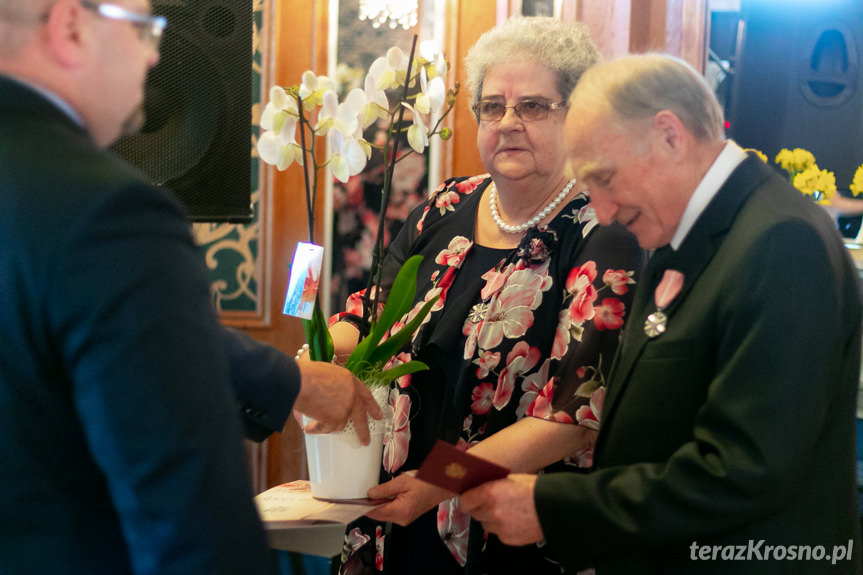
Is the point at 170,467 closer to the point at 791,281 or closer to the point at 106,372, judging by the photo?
the point at 106,372

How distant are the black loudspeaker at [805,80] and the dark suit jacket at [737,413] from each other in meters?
1.88

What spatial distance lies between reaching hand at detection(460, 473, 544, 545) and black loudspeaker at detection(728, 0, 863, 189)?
2085 millimetres

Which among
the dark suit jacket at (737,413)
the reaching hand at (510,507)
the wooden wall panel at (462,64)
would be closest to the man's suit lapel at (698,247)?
the dark suit jacket at (737,413)

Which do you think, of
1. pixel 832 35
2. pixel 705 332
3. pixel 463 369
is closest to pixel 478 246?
pixel 463 369

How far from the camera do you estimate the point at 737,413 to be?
3.11 feet

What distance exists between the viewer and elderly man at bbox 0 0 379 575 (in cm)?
63

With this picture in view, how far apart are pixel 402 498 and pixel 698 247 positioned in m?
0.65

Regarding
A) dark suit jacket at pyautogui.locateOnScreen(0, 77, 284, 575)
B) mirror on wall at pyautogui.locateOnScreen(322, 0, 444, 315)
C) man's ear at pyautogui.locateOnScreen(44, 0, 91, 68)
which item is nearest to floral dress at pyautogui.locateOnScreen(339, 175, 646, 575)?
dark suit jacket at pyautogui.locateOnScreen(0, 77, 284, 575)

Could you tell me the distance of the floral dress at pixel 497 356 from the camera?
4.35ft

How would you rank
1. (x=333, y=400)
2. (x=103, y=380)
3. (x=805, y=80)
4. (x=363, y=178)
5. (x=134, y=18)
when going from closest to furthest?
→ (x=103, y=380) → (x=134, y=18) → (x=333, y=400) → (x=805, y=80) → (x=363, y=178)

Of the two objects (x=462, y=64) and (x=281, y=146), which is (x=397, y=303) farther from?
(x=462, y=64)

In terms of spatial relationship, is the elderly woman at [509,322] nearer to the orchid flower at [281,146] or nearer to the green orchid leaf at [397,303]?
the green orchid leaf at [397,303]

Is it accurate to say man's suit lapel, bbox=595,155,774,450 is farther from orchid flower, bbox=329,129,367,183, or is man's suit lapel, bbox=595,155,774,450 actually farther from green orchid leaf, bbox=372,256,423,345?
orchid flower, bbox=329,129,367,183

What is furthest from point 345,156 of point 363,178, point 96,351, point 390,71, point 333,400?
point 363,178
